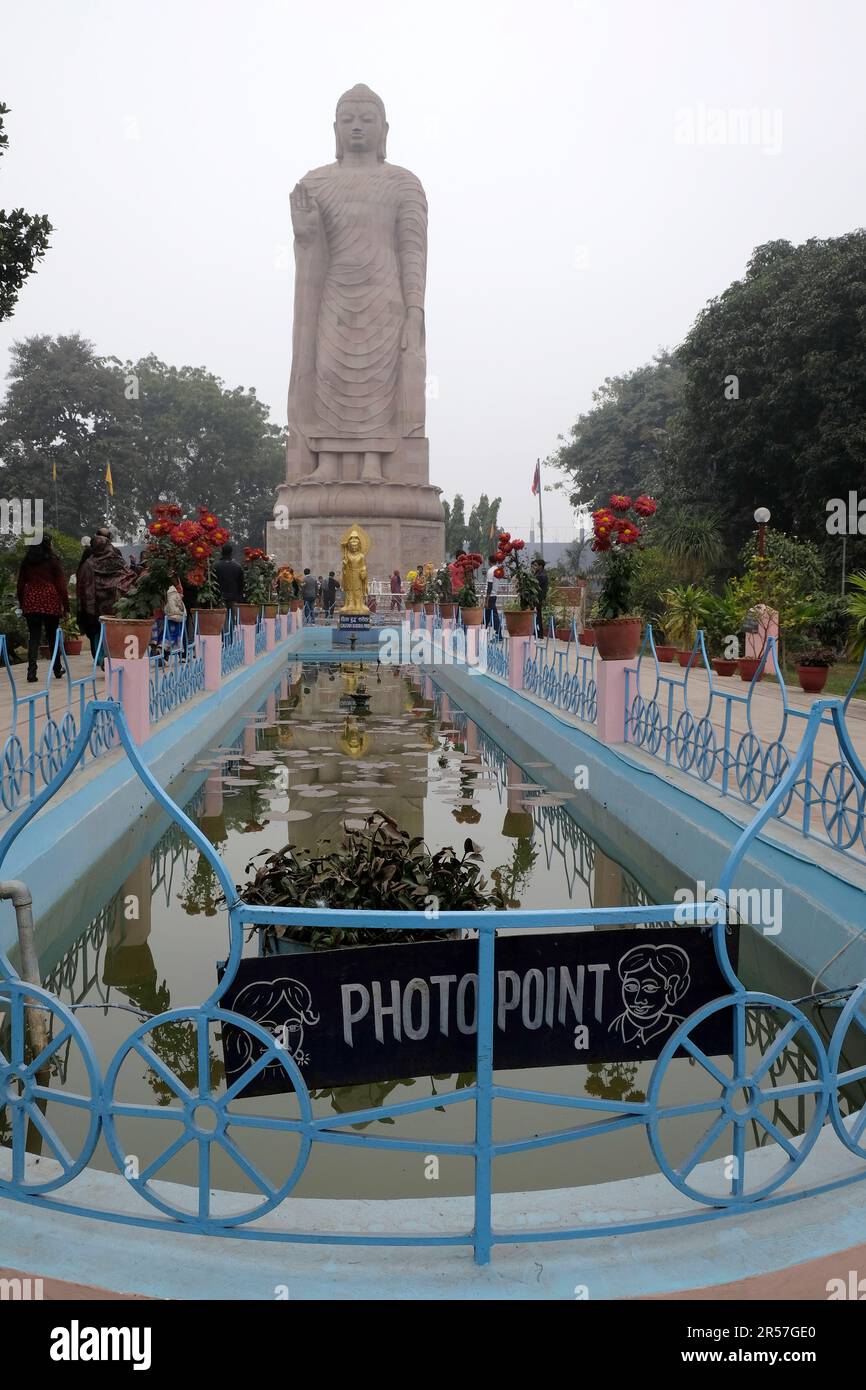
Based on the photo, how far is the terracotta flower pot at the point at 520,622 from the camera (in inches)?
472

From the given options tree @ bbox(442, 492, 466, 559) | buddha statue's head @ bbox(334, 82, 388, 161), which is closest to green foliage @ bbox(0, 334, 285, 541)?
tree @ bbox(442, 492, 466, 559)

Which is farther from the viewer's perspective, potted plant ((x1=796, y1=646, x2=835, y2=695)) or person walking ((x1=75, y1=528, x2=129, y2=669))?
person walking ((x1=75, y1=528, x2=129, y2=669))

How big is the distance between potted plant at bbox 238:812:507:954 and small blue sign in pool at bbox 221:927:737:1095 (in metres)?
1.61

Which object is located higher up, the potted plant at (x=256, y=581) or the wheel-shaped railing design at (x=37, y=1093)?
the potted plant at (x=256, y=581)

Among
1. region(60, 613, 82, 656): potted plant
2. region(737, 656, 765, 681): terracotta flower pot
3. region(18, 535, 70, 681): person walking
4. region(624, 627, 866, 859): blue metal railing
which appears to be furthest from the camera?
region(60, 613, 82, 656): potted plant

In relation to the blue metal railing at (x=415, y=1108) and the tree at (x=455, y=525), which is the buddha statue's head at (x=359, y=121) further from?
the blue metal railing at (x=415, y=1108)

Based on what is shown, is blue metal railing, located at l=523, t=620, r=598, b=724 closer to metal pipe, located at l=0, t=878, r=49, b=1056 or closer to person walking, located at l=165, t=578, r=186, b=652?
person walking, located at l=165, t=578, r=186, b=652

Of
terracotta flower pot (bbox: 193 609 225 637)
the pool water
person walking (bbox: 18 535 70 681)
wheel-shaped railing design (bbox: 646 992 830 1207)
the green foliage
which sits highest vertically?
the green foliage

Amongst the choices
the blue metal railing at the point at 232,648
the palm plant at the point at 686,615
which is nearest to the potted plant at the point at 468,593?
the palm plant at the point at 686,615

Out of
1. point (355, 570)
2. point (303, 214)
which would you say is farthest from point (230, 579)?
point (303, 214)

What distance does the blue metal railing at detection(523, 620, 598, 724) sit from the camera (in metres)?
9.03

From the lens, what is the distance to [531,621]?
12227mm

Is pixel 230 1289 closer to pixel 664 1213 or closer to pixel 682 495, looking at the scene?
pixel 664 1213

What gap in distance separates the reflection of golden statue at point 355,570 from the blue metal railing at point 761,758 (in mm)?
11662
